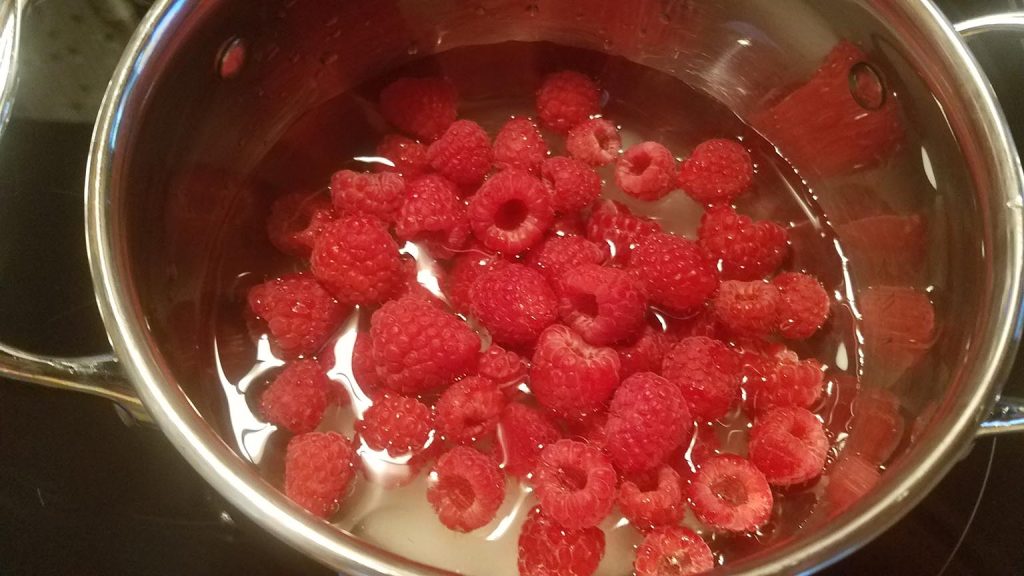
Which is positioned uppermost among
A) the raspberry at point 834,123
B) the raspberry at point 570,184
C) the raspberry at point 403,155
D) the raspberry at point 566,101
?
the raspberry at point 834,123

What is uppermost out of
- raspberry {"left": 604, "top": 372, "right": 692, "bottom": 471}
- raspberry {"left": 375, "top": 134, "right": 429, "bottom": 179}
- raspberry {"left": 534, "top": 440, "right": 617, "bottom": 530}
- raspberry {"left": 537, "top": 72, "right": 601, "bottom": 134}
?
raspberry {"left": 537, "top": 72, "right": 601, "bottom": 134}

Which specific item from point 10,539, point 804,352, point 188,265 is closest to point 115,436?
point 10,539

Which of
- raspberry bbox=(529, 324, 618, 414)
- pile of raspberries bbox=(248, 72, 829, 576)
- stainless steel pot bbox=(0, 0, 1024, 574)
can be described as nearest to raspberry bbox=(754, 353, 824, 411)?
pile of raspberries bbox=(248, 72, 829, 576)

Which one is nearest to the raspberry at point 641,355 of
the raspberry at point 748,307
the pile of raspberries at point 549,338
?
the pile of raspberries at point 549,338

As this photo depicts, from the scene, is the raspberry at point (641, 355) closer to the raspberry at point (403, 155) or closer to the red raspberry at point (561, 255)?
the red raspberry at point (561, 255)

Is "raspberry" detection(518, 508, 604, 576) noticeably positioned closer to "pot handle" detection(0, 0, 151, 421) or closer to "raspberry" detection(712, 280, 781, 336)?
"raspberry" detection(712, 280, 781, 336)

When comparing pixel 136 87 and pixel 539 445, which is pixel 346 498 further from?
pixel 136 87

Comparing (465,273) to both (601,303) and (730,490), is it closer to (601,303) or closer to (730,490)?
(601,303)
